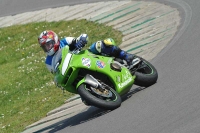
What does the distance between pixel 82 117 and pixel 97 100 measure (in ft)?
2.88

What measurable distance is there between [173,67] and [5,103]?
13.9 feet

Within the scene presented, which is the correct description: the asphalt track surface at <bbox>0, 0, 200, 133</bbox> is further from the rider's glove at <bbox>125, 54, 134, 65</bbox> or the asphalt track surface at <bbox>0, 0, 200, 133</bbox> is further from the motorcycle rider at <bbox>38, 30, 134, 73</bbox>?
the motorcycle rider at <bbox>38, 30, 134, 73</bbox>

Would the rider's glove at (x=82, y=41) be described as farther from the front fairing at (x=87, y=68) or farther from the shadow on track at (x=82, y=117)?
the shadow on track at (x=82, y=117)

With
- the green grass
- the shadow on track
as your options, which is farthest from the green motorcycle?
the green grass

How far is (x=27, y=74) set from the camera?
14.0 meters

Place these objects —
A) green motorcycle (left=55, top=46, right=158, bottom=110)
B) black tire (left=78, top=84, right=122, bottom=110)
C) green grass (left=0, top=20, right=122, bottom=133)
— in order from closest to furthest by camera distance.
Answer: black tire (left=78, top=84, right=122, bottom=110) → green motorcycle (left=55, top=46, right=158, bottom=110) → green grass (left=0, top=20, right=122, bottom=133)

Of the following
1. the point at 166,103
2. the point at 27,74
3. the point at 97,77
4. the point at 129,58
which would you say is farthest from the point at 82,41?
the point at 27,74

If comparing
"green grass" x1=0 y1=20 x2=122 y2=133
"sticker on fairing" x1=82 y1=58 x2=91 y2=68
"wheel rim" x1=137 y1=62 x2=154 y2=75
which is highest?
"sticker on fairing" x1=82 y1=58 x2=91 y2=68

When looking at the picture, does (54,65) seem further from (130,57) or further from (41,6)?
(41,6)

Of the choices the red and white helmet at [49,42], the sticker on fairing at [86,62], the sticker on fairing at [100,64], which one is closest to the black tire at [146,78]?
the sticker on fairing at [100,64]

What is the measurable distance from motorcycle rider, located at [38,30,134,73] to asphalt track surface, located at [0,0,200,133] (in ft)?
2.62

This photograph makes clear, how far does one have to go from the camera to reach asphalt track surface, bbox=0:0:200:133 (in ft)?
24.1

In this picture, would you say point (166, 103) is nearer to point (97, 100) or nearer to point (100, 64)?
point (97, 100)

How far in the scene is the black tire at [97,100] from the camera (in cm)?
869
